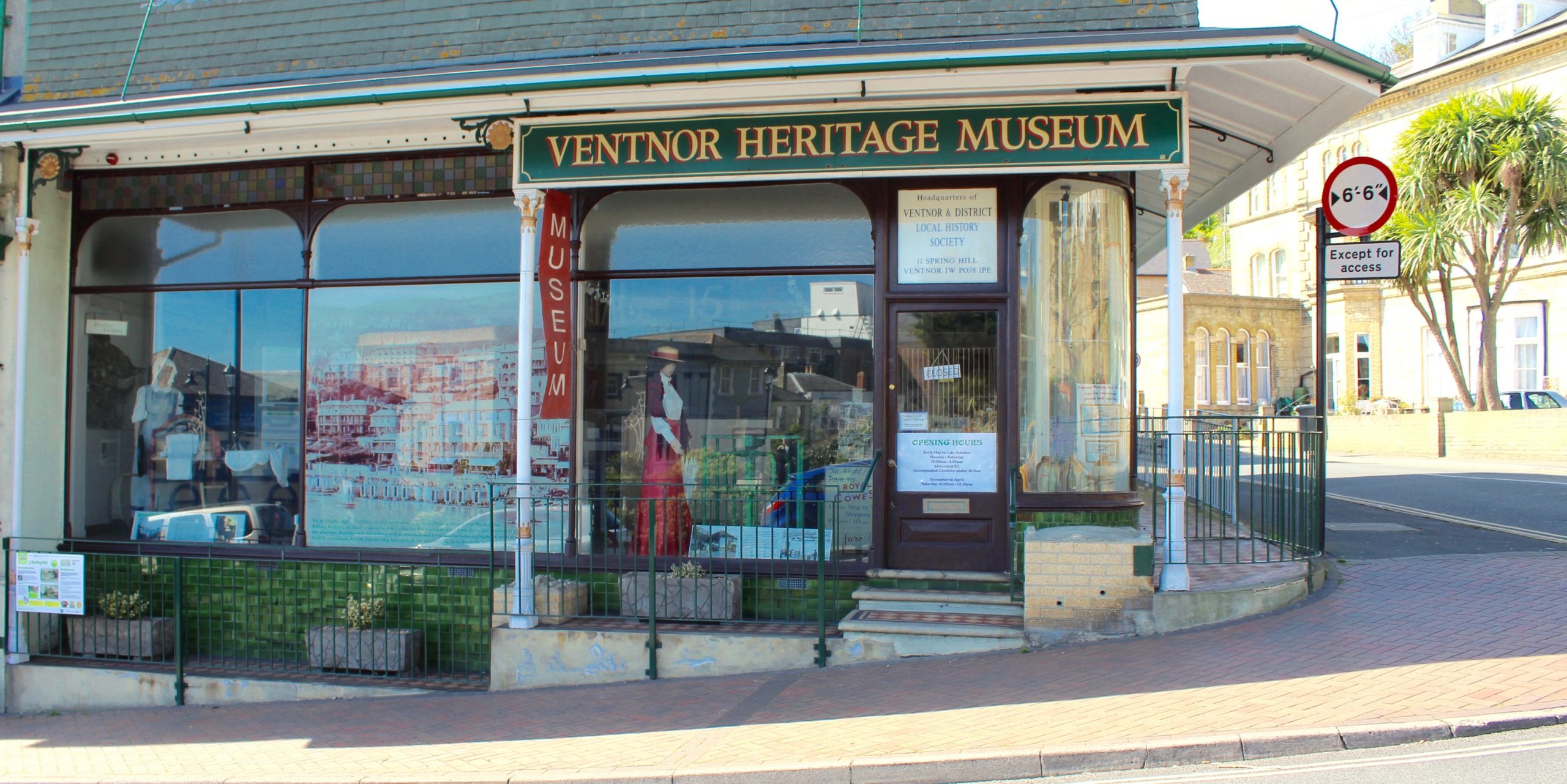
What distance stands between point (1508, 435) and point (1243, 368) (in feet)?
49.4

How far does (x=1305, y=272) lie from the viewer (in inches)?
1666

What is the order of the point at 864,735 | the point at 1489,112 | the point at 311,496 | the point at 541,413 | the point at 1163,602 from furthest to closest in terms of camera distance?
the point at 1489,112
the point at 311,496
the point at 541,413
the point at 1163,602
the point at 864,735

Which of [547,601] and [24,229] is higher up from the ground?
[24,229]

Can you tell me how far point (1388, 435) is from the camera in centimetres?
2912

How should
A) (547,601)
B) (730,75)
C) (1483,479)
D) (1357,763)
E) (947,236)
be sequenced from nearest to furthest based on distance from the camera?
(1357,763) → (730,75) → (547,601) → (947,236) → (1483,479)

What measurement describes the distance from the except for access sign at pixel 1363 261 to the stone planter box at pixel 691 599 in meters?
5.46

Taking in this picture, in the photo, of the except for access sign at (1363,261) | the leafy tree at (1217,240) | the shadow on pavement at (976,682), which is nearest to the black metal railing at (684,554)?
the shadow on pavement at (976,682)

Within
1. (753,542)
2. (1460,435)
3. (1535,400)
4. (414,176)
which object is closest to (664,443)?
(753,542)

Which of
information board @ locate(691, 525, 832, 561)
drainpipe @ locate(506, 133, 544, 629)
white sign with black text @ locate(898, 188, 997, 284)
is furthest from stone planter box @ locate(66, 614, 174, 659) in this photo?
white sign with black text @ locate(898, 188, 997, 284)

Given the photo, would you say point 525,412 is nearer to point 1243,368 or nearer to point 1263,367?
point 1243,368

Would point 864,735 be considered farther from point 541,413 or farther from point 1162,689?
point 541,413

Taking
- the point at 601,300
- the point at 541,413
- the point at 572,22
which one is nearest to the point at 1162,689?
the point at 541,413

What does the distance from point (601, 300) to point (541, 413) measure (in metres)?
1.32

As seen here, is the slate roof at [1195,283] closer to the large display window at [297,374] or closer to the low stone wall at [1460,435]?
the low stone wall at [1460,435]
